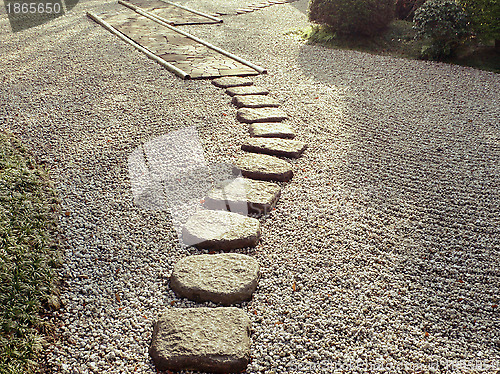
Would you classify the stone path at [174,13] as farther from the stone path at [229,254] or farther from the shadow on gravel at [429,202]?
the shadow on gravel at [429,202]

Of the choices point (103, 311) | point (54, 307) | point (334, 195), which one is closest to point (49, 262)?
point (54, 307)

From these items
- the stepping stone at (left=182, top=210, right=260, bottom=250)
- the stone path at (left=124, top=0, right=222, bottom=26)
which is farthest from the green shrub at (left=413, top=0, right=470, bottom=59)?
the stepping stone at (left=182, top=210, right=260, bottom=250)

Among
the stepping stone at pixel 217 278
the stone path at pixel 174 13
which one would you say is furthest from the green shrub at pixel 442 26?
the stepping stone at pixel 217 278

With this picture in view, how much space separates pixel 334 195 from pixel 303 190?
24cm

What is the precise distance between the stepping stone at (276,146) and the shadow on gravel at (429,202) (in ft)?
1.37

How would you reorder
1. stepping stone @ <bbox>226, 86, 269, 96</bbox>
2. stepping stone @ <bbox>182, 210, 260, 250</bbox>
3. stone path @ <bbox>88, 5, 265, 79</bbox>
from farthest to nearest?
stone path @ <bbox>88, 5, 265, 79</bbox>, stepping stone @ <bbox>226, 86, 269, 96</bbox>, stepping stone @ <bbox>182, 210, 260, 250</bbox>

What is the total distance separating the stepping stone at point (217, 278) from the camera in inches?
93.7

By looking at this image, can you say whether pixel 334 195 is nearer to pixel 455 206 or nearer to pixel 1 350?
pixel 455 206

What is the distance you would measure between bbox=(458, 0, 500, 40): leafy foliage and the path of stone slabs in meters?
4.06

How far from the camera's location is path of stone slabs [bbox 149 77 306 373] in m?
2.04

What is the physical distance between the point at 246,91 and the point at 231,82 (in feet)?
1.28

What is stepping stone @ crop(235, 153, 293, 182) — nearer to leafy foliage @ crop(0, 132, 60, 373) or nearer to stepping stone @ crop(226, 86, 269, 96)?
leafy foliage @ crop(0, 132, 60, 373)

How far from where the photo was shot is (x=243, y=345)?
6.82 ft

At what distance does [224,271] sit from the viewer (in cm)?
250
